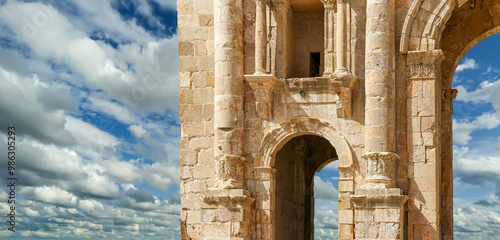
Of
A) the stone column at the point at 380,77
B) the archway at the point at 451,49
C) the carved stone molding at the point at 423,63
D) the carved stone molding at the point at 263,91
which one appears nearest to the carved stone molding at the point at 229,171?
the carved stone molding at the point at 263,91

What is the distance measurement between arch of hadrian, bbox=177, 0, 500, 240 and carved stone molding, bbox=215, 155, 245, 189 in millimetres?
31

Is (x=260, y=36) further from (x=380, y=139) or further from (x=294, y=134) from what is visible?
(x=380, y=139)

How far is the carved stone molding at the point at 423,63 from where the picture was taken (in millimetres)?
22672

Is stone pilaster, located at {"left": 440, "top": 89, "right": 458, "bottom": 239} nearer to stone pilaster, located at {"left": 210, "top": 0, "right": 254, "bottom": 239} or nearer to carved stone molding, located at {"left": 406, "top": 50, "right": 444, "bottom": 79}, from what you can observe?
carved stone molding, located at {"left": 406, "top": 50, "right": 444, "bottom": 79}

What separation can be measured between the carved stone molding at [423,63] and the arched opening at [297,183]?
15.6ft

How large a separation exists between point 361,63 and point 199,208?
6.09m

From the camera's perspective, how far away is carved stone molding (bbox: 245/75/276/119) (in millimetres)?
23359

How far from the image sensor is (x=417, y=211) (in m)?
22.3

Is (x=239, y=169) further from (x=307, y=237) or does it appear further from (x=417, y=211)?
(x=307, y=237)

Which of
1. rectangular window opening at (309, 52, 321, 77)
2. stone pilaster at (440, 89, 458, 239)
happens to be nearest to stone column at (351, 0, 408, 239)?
rectangular window opening at (309, 52, 321, 77)

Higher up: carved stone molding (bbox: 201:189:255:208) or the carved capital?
the carved capital

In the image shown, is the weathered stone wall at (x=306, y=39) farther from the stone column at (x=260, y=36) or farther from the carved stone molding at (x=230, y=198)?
the carved stone molding at (x=230, y=198)

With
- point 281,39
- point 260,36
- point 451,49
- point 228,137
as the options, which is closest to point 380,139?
point 281,39

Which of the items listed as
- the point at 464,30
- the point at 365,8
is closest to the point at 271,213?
the point at 365,8
